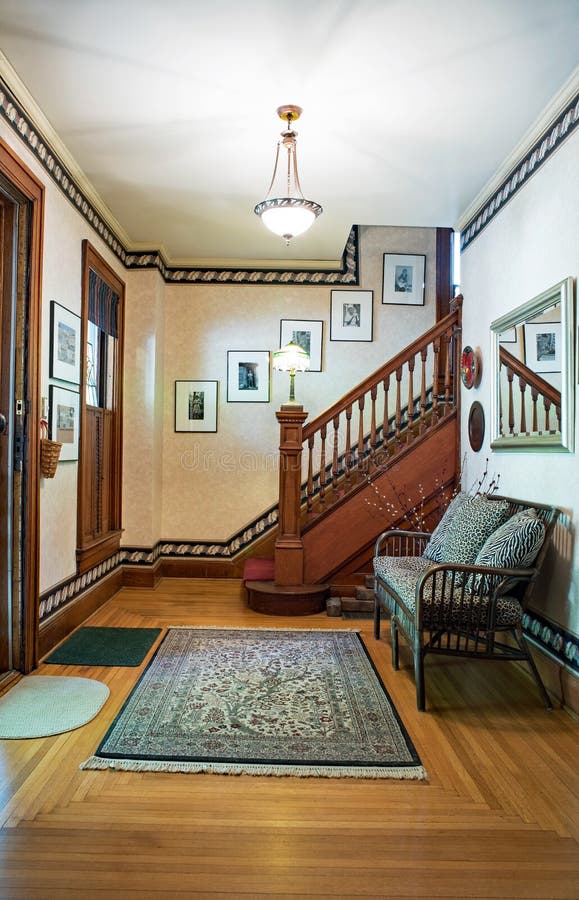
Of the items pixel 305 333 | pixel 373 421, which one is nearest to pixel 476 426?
pixel 373 421

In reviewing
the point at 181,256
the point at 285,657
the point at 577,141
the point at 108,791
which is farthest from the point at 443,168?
the point at 108,791

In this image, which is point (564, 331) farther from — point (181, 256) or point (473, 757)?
point (181, 256)

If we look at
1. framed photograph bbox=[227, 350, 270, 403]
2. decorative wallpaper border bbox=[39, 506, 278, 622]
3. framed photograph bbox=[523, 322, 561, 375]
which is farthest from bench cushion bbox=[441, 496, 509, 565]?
framed photograph bbox=[227, 350, 270, 403]

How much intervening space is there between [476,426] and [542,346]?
4.38 ft

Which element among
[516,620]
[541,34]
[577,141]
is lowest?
[516,620]

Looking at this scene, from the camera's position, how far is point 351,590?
5402 millimetres

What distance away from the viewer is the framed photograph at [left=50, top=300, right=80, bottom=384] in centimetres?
421

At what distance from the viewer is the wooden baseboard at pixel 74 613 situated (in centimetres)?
413

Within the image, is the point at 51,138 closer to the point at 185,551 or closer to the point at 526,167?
the point at 526,167

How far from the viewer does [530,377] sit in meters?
4.04

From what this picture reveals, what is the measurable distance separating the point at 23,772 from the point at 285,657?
185 centimetres

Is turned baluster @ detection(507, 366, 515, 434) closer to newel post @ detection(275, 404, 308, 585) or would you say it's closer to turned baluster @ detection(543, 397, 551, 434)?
turned baluster @ detection(543, 397, 551, 434)

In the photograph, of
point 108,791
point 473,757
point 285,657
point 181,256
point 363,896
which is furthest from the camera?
point 181,256

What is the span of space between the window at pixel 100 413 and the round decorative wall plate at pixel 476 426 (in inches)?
125
